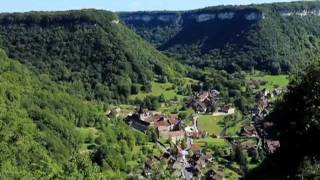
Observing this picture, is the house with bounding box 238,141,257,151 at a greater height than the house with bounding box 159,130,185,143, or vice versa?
the house with bounding box 238,141,257,151

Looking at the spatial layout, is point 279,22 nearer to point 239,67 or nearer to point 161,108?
point 239,67

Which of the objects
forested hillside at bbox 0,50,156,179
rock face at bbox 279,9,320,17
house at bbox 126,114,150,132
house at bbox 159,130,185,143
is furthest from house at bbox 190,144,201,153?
rock face at bbox 279,9,320,17

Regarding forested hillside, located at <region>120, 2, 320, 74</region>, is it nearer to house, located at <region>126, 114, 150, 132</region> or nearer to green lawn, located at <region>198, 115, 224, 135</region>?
green lawn, located at <region>198, 115, 224, 135</region>

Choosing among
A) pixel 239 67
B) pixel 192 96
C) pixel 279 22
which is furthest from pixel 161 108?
pixel 279 22

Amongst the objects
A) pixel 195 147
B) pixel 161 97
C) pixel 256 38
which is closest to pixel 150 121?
pixel 195 147

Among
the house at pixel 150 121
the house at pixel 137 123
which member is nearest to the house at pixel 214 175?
the house at pixel 150 121

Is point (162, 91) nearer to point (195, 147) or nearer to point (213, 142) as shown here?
point (213, 142)

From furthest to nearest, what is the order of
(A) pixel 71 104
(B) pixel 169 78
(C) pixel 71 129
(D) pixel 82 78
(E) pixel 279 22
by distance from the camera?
(E) pixel 279 22 < (B) pixel 169 78 < (D) pixel 82 78 < (A) pixel 71 104 < (C) pixel 71 129
